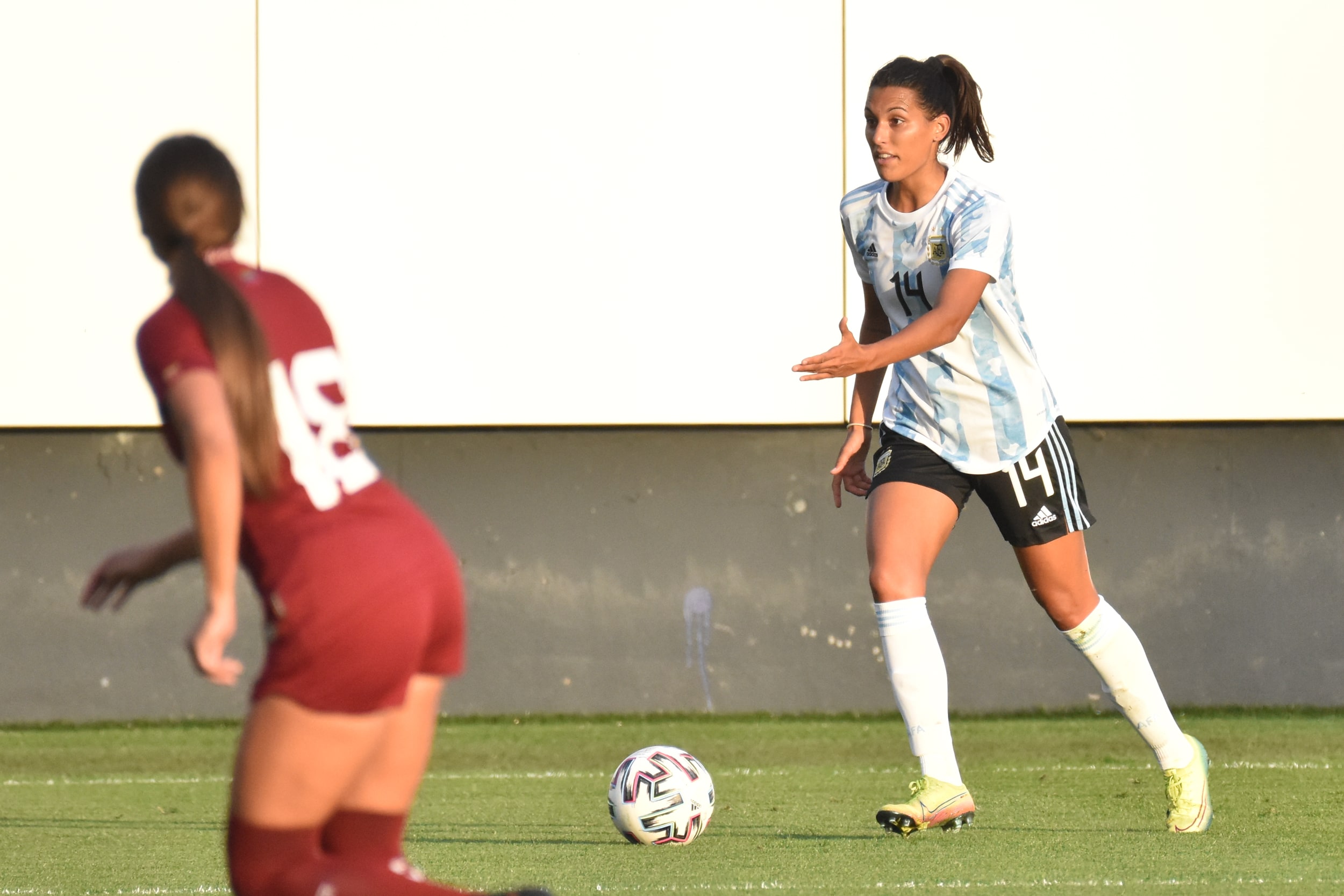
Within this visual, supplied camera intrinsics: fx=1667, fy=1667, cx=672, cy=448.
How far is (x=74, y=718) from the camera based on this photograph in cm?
805

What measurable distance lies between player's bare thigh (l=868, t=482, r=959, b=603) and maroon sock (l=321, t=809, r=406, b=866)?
2059 millimetres

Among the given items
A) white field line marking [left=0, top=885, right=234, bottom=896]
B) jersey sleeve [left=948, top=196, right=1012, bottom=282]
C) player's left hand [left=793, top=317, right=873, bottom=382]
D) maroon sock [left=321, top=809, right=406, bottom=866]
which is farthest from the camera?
jersey sleeve [left=948, top=196, right=1012, bottom=282]

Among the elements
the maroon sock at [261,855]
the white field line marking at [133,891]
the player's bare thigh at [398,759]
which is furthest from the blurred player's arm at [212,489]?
the white field line marking at [133,891]

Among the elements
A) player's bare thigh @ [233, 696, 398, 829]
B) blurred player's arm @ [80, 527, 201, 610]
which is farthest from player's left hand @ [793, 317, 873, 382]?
player's bare thigh @ [233, 696, 398, 829]

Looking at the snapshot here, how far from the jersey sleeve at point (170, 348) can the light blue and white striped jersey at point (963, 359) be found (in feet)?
8.34

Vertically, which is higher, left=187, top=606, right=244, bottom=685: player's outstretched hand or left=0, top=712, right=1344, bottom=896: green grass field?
left=187, top=606, right=244, bottom=685: player's outstretched hand

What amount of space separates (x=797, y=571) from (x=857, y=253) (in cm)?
370

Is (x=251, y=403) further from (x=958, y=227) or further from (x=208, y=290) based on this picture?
(x=958, y=227)

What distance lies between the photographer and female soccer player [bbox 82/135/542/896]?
214cm

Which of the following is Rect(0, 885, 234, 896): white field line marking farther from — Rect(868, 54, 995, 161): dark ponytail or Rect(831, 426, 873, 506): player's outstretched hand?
Rect(868, 54, 995, 161): dark ponytail

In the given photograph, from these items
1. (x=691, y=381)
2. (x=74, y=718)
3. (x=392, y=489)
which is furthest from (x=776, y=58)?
(x=392, y=489)

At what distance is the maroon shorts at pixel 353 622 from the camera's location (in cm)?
218

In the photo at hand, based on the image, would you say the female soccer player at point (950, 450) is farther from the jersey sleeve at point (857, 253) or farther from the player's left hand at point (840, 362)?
the player's left hand at point (840, 362)

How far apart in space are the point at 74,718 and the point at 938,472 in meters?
5.25
